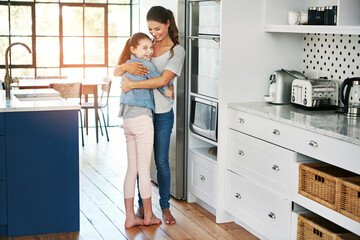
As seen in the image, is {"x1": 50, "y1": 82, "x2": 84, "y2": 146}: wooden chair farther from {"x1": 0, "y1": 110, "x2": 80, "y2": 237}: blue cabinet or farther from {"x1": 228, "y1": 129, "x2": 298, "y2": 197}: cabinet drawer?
{"x1": 228, "y1": 129, "x2": 298, "y2": 197}: cabinet drawer

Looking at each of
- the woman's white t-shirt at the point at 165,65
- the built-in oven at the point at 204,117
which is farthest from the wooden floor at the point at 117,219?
the woman's white t-shirt at the point at 165,65

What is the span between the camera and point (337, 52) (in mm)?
4012

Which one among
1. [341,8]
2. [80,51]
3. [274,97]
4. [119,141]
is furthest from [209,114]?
[80,51]

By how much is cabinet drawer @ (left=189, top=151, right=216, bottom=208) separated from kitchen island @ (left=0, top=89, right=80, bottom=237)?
3.25 feet

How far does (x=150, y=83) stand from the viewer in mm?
3926

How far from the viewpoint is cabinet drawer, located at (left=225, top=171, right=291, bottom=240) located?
11.7 feet

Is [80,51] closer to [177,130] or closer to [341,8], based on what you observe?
[177,130]

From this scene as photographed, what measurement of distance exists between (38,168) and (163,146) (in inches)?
33.8

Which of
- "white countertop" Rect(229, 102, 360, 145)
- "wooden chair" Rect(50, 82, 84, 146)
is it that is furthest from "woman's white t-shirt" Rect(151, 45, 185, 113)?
"wooden chair" Rect(50, 82, 84, 146)

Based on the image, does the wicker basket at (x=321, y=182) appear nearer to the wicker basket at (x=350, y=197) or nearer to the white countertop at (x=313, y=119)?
the wicker basket at (x=350, y=197)

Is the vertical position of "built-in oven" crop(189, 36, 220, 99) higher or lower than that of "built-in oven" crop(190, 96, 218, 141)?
higher

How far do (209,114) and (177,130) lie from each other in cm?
50

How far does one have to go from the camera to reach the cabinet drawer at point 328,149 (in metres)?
2.93

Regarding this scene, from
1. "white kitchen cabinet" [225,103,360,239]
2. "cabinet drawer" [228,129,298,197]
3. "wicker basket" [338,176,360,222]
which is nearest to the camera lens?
"wicker basket" [338,176,360,222]
